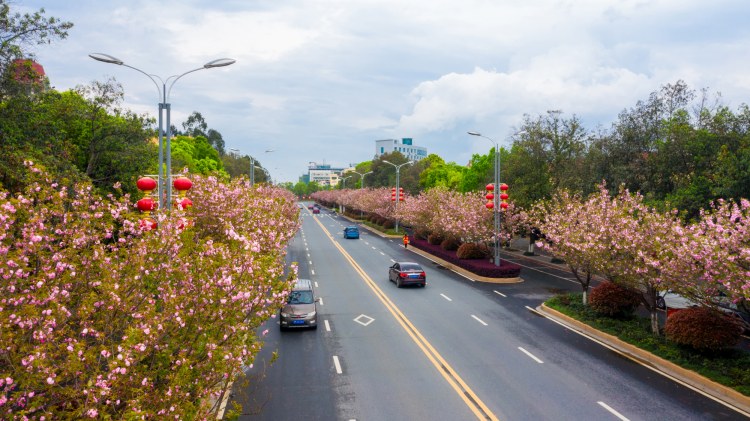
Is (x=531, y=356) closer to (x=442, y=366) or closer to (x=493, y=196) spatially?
(x=442, y=366)

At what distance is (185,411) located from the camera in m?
6.40

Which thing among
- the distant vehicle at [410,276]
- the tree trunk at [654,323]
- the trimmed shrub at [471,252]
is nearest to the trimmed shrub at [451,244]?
the trimmed shrub at [471,252]

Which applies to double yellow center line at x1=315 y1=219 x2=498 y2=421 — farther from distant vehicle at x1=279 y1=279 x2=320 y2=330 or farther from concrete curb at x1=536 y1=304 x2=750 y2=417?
concrete curb at x1=536 y1=304 x2=750 y2=417

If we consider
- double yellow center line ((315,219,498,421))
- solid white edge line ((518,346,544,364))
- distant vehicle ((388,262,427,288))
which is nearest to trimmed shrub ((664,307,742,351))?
solid white edge line ((518,346,544,364))

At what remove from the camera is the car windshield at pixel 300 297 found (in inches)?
787

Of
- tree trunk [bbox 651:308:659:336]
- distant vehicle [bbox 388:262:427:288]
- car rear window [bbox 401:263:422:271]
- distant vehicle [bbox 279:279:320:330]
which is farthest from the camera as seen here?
car rear window [bbox 401:263:422:271]

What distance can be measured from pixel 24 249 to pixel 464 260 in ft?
101

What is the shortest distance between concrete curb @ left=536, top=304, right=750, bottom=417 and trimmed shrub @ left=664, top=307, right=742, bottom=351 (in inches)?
38.5

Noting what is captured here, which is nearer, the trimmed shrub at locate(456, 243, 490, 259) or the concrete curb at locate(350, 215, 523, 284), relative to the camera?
the concrete curb at locate(350, 215, 523, 284)

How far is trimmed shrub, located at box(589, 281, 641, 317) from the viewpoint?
788 inches

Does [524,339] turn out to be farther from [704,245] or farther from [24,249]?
[24,249]

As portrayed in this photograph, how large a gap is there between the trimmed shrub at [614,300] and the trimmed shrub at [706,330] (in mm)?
4056

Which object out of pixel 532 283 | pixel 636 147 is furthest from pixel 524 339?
pixel 636 147

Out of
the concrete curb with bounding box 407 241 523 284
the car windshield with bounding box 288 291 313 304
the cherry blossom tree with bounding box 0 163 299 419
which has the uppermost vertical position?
the cherry blossom tree with bounding box 0 163 299 419
